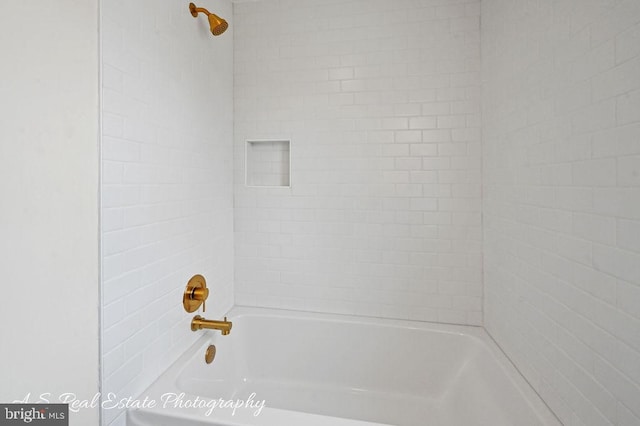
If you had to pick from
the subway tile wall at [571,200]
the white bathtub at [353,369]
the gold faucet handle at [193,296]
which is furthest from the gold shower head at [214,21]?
the white bathtub at [353,369]

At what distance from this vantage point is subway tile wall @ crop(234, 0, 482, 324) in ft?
5.34

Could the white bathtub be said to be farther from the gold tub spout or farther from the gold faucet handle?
the gold faucet handle

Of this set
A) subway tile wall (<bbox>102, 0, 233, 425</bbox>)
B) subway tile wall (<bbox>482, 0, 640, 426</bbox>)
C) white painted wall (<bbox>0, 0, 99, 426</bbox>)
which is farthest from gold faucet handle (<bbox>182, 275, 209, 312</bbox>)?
subway tile wall (<bbox>482, 0, 640, 426</bbox>)

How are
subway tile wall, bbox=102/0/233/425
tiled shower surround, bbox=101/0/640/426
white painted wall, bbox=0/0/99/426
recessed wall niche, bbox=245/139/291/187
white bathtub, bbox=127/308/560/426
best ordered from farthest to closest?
1. recessed wall niche, bbox=245/139/291/187
2. white bathtub, bbox=127/308/560/426
3. subway tile wall, bbox=102/0/233/425
4. tiled shower surround, bbox=101/0/640/426
5. white painted wall, bbox=0/0/99/426

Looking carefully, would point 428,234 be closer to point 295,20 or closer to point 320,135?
point 320,135

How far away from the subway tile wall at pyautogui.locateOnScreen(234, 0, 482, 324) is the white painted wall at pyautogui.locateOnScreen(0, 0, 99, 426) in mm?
1024

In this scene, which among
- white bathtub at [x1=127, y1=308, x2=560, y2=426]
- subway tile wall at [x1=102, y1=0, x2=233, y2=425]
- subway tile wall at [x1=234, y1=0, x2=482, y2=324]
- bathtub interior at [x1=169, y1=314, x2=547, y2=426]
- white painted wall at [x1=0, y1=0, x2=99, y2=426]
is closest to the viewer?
white painted wall at [x1=0, y1=0, x2=99, y2=426]

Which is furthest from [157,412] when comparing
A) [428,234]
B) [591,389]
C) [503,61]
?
[503,61]

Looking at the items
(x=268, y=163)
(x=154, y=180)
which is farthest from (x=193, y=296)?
(x=268, y=163)

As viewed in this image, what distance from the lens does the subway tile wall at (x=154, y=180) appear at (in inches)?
37.4

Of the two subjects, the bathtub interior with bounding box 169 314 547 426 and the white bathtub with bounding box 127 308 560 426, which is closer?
the white bathtub with bounding box 127 308 560 426

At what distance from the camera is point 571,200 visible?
888 millimetres

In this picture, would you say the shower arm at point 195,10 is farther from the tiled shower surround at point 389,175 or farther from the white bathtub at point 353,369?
the white bathtub at point 353,369

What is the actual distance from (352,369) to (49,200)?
1603 mm
